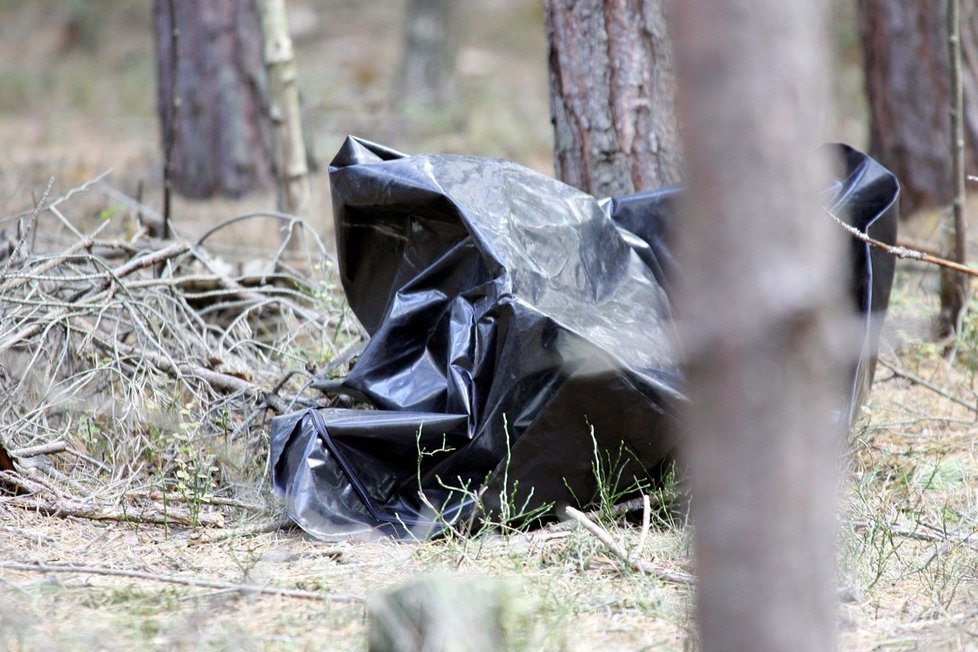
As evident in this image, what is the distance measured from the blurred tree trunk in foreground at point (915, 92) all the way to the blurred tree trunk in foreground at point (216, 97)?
3.85 m

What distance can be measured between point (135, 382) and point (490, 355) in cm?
121

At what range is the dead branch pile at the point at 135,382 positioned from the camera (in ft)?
9.09

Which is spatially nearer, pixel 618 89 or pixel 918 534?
pixel 918 534

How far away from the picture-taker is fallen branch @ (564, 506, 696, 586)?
7.25ft

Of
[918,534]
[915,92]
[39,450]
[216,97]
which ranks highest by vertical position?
[216,97]

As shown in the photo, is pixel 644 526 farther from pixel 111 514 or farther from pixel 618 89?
pixel 618 89

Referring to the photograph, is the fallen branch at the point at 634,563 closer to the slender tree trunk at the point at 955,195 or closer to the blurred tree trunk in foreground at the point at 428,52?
the slender tree trunk at the point at 955,195

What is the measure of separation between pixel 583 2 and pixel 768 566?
2.63 metres

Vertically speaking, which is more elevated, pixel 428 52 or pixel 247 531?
pixel 428 52

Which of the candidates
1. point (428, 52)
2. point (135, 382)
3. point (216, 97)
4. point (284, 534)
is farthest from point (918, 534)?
point (428, 52)

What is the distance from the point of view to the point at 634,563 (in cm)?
228

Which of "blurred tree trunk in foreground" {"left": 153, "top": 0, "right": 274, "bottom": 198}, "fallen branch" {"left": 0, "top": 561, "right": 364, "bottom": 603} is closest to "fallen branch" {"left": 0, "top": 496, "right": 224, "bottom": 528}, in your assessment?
"fallen branch" {"left": 0, "top": 561, "right": 364, "bottom": 603}

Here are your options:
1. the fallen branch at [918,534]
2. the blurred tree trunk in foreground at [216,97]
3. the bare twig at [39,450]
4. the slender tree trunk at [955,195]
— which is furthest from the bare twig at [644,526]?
the blurred tree trunk in foreground at [216,97]

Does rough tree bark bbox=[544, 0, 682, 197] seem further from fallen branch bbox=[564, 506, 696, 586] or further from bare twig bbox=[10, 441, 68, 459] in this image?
bare twig bbox=[10, 441, 68, 459]
